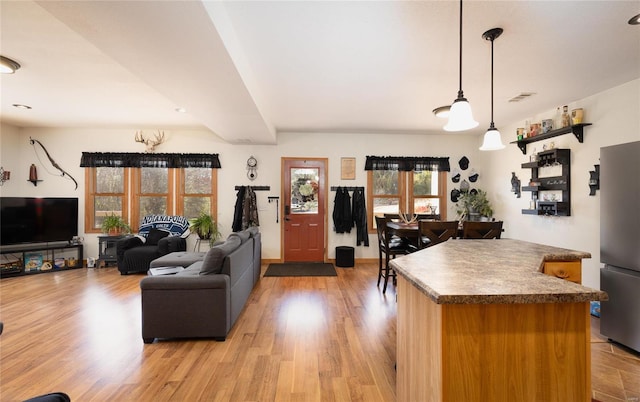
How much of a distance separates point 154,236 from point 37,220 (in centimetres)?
190

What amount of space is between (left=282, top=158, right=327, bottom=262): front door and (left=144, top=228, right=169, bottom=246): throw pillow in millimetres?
2172

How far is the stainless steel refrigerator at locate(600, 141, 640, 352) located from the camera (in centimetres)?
230

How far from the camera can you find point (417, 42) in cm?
237

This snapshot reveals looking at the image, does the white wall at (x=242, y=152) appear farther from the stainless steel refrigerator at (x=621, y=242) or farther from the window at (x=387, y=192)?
the stainless steel refrigerator at (x=621, y=242)

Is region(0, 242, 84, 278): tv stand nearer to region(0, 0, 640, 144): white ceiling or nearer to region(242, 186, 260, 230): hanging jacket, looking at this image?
region(0, 0, 640, 144): white ceiling

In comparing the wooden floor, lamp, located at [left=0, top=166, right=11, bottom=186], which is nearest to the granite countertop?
the wooden floor

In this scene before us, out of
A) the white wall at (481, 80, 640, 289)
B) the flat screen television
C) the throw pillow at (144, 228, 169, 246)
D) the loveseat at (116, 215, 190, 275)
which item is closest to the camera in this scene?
the white wall at (481, 80, 640, 289)

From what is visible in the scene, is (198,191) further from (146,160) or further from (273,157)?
(273,157)

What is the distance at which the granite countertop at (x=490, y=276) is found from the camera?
98 cm

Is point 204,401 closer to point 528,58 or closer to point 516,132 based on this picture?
point 528,58

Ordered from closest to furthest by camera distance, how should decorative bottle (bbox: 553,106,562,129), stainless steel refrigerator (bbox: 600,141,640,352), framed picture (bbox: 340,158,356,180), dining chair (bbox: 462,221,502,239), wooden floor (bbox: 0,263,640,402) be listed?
wooden floor (bbox: 0,263,640,402) → stainless steel refrigerator (bbox: 600,141,640,352) → dining chair (bbox: 462,221,502,239) → decorative bottle (bbox: 553,106,562,129) → framed picture (bbox: 340,158,356,180)

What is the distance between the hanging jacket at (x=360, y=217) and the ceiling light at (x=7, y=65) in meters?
4.80

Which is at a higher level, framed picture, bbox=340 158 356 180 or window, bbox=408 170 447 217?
framed picture, bbox=340 158 356 180

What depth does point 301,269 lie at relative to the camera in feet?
16.5
